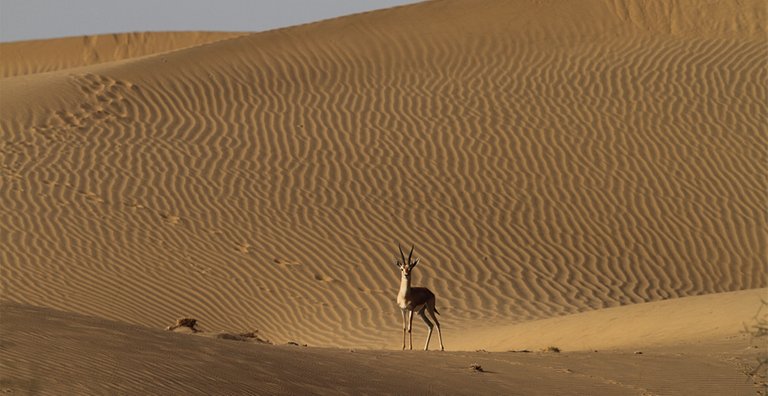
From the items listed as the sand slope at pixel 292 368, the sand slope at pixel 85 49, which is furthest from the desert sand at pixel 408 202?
the sand slope at pixel 85 49

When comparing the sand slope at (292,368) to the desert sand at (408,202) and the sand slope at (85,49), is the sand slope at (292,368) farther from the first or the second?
the sand slope at (85,49)

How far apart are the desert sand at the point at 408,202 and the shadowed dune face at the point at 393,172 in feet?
0.18

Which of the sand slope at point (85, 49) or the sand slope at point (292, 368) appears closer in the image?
the sand slope at point (292, 368)

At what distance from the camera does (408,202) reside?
65.5 feet

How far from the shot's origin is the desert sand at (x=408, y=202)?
974 centimetres

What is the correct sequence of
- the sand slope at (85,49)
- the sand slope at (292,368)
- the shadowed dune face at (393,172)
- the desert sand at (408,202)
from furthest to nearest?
1. the sand slope at (85,49)
2. the shadowed dune face at (393,172)
3. the desert sand at (408,202)
4. the sand slope at (292,368)

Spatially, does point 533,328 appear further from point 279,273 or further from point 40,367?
point 40,367

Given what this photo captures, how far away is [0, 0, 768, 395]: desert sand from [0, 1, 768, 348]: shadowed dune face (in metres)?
0.05

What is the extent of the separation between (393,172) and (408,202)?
132 cm

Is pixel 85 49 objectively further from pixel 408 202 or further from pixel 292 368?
pixel 292 368

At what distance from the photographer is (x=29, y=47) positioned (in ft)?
190

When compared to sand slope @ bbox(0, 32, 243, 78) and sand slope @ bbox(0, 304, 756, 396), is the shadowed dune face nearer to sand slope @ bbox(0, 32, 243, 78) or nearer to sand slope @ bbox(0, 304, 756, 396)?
sand slope @ bbox(0, 304, 756, 396)

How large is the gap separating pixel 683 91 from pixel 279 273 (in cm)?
1108

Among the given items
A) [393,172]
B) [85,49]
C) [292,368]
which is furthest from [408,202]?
[85,49]
